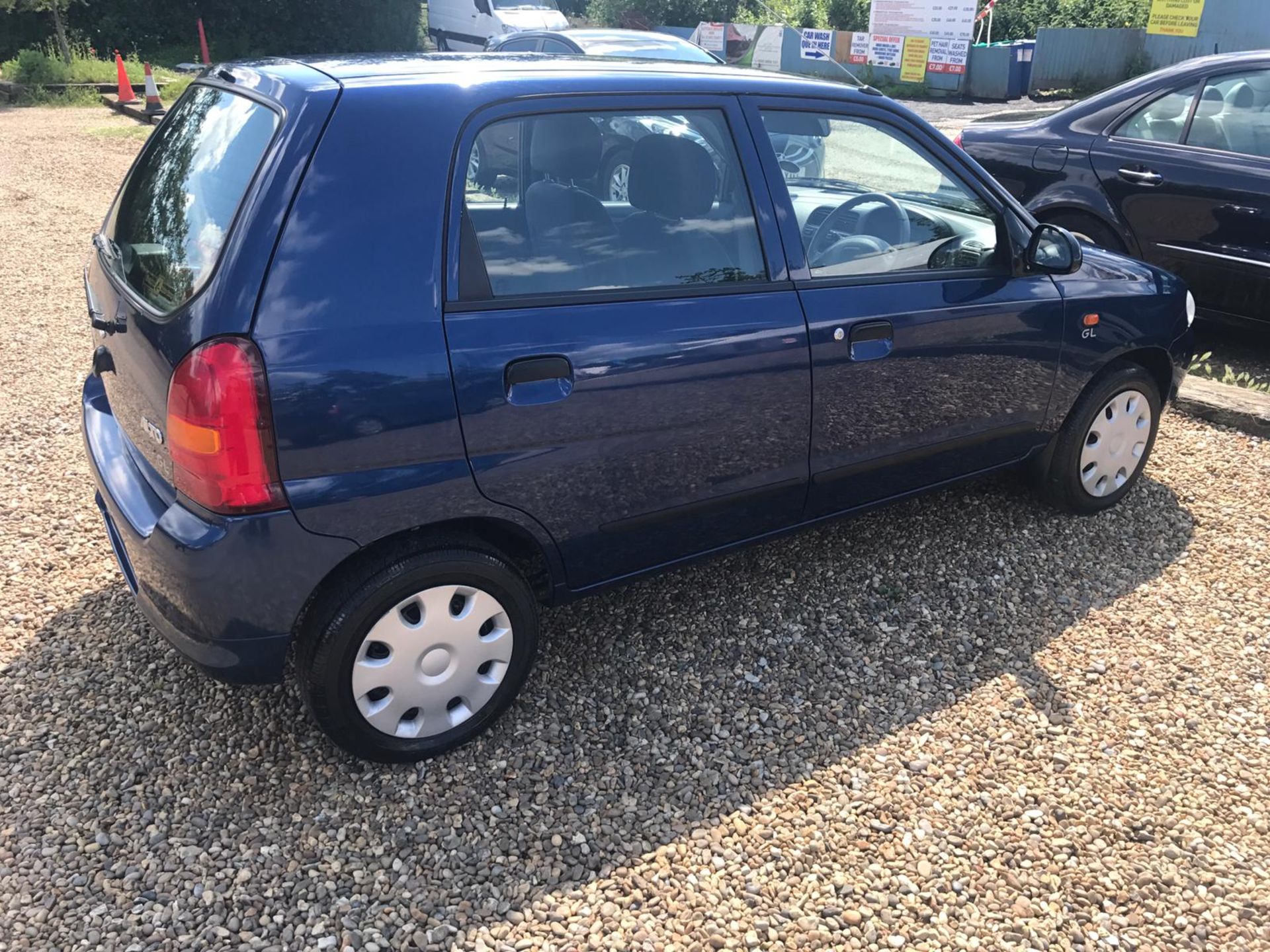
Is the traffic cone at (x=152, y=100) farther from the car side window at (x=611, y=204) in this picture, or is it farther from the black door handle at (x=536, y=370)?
the black door handle at (x=536, y=370)

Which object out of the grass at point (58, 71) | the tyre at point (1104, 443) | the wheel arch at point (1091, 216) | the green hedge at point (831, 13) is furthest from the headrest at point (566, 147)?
the green hedge at point (831, 13)

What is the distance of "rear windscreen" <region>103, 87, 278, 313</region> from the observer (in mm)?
2441

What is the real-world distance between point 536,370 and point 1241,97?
4.89 meters

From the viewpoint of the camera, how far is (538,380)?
2.55 metres

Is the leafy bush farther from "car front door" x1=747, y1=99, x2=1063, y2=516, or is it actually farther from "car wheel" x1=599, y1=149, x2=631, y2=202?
"car front door" x1=747, y1=99, x2=1063, y2=516

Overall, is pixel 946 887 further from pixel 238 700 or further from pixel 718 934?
pixel 238 700

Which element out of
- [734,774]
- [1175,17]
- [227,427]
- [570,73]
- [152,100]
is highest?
[570,73]

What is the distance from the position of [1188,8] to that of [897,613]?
62.7 ft

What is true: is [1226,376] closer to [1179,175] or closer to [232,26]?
[1179,175]

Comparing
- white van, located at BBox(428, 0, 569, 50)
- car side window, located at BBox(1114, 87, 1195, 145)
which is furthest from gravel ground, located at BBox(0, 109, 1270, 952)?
white van, located at BBox(428, 0, 569, 50)

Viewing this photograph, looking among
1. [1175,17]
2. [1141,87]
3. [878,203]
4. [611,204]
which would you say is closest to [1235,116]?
[1141,87]

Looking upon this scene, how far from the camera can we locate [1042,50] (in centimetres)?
2080

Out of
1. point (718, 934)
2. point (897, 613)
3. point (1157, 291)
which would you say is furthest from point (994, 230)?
point (718, 934)

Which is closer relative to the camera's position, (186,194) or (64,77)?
(186,194)
